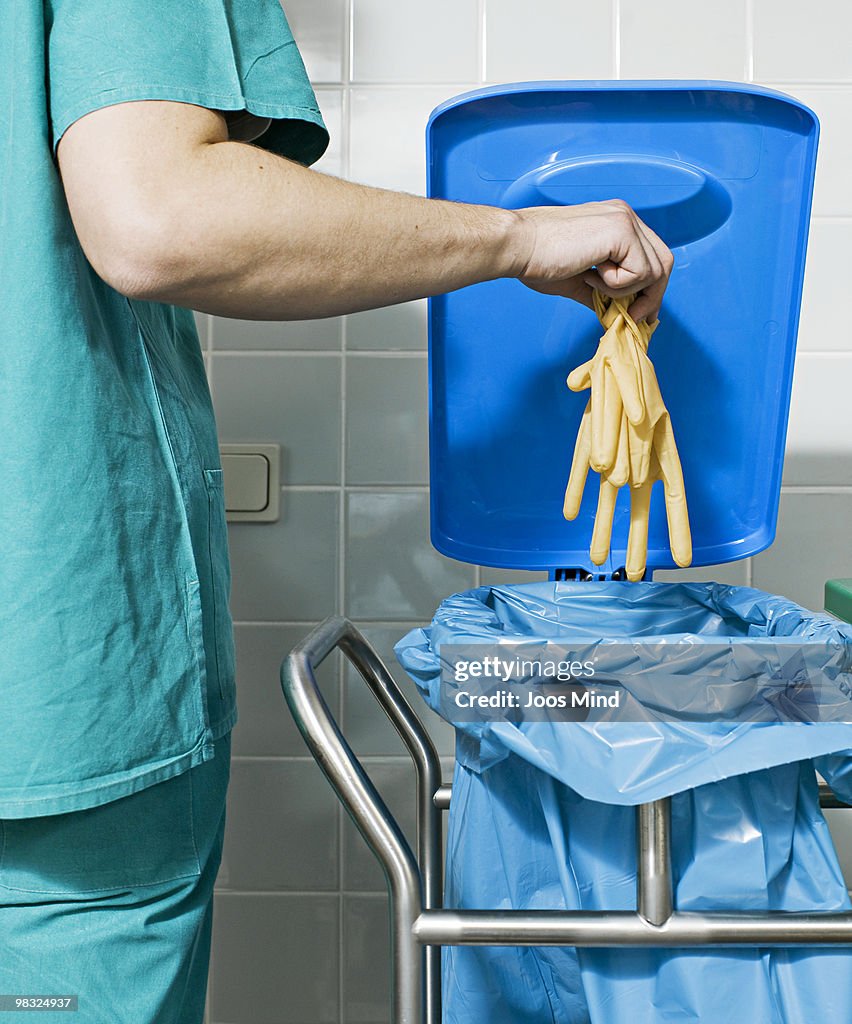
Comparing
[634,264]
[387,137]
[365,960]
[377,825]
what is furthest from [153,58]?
[365,960]

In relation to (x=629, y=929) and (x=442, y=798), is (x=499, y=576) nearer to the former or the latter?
(x=442, y=798)

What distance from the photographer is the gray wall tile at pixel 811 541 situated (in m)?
1.11

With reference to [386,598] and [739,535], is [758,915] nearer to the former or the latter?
[739,535]

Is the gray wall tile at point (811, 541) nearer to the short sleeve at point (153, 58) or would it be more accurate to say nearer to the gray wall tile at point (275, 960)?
the gray wall tile at point (275, 960)

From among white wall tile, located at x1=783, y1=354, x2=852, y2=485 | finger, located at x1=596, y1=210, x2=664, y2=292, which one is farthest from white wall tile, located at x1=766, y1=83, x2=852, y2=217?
finger, located at x1=596, y1=210, x2=664, y2=292

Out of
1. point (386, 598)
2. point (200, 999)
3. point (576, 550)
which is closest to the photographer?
point (200, 999)

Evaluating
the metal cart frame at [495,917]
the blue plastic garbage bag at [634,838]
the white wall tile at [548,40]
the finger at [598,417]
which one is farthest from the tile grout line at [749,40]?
the metal cart frame at [495,917]

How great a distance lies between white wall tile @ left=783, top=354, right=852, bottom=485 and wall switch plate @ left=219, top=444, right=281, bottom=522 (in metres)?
0.58

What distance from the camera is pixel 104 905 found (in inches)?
22.4

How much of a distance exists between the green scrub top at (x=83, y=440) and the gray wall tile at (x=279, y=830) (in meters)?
0.57

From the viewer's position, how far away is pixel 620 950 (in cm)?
52

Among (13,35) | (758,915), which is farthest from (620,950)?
(13,35)

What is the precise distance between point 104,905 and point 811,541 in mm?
852

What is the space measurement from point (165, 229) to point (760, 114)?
49 centimetres
